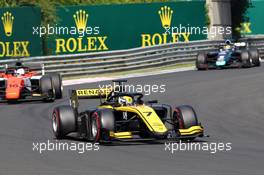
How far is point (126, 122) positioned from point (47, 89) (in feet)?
28.1

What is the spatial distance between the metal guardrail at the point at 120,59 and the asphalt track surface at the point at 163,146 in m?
5.24

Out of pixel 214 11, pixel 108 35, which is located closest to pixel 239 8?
pixel 214 11

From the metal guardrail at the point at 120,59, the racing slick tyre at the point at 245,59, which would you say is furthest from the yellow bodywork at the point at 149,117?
the racing slick tyre at the point at 245,59

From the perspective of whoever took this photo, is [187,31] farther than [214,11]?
No

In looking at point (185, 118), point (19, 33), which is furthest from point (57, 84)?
point (19, 33)

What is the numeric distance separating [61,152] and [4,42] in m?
19.9

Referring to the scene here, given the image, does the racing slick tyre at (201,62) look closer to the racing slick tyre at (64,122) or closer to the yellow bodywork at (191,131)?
the racing slick tyre at (64,122)

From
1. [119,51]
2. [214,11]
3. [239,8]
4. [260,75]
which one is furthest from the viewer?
[239,8]

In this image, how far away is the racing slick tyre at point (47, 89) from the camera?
75.3ft

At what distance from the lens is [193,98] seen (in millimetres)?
22953

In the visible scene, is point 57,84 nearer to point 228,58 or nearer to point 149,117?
point 149,117

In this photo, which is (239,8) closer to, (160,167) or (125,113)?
(125,113)

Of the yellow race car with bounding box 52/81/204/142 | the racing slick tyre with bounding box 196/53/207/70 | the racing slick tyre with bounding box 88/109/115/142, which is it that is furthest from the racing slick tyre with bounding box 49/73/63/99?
the racing slick tyre with bounding box 196/53/207/70

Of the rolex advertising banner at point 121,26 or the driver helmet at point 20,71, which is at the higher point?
the rolex advertising banner at point 121,26
